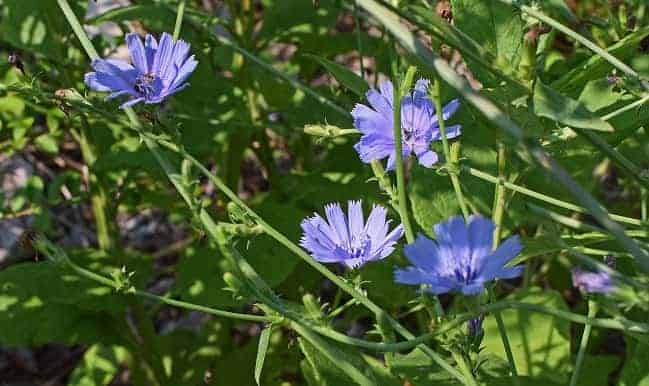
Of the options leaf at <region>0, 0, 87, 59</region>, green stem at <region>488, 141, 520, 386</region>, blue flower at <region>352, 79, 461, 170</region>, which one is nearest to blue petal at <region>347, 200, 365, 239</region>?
blue flower at <region>352, 79, 461, 170</region>

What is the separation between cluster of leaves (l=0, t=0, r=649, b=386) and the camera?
61.5 inches

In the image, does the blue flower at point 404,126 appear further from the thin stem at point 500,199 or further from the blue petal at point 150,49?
the blue petal at point 150,49

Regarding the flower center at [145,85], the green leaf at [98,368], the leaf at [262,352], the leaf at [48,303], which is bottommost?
the green leaf at [98,368]

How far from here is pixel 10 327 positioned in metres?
2.17

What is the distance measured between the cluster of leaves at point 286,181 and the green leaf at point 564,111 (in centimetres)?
7

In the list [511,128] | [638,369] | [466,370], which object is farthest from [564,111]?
[638,369]

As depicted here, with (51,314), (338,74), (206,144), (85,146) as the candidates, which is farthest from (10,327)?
(338,74)

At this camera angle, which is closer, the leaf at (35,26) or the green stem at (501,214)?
the green stem at (501,214)

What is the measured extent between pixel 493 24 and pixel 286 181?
929 millimetres

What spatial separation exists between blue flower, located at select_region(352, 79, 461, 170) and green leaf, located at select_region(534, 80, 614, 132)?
24 centimetres

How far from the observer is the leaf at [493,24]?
5.23ft

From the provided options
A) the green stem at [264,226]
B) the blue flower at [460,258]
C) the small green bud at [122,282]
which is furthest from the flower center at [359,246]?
the small green bud at [122,282]

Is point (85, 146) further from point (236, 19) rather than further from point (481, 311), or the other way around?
point (481, 311)

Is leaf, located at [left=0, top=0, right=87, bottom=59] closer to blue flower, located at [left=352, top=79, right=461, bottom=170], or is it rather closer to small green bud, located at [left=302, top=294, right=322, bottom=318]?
blue flower, located at [left=352, top=79, right=461, bottom=170]
